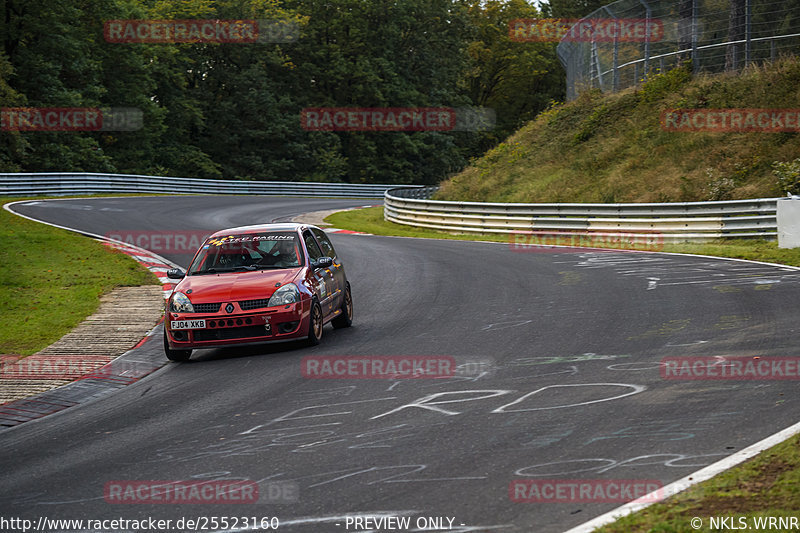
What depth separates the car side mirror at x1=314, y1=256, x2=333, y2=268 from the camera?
1141 centimetres

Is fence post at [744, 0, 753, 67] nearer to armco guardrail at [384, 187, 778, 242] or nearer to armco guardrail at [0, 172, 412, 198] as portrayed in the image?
armco guardrail at [384, 187, 778, 242]

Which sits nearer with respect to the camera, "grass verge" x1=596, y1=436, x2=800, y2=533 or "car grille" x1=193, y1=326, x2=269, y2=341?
"grass verge" x1=596, y1=436, x2=800, y2=533

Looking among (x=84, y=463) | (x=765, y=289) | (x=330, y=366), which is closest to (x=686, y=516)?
(x=84, y=463)

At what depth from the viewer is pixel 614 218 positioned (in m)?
23.6

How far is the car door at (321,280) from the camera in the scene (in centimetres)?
1133

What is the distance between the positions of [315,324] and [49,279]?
878cm

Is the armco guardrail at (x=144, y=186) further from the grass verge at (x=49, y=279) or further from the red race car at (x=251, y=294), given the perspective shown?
the red race car at (x=251, y=294)

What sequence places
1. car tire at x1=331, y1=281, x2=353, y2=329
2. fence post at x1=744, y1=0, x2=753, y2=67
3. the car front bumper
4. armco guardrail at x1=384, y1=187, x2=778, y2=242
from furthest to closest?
fence post at x1=744, y1=0, x2=753, y2=67 < armco guardrail at x1=384, y1=187, x2=778, y2=242 < car tire at x1=331, y1=281, x2=353, y2=329 < the car front bumper

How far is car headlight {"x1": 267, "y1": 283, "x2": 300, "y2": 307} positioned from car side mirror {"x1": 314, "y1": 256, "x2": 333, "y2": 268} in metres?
0.78

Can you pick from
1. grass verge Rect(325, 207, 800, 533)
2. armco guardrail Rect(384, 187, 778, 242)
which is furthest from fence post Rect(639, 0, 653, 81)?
grass verge Rect(325, 207, 800, 533)

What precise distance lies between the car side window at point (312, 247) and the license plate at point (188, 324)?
6.58 feet

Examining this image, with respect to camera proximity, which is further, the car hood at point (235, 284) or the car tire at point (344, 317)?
the car tire at point (344, 317)

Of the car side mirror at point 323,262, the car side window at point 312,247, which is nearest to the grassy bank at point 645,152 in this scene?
the car side window at point 312,247

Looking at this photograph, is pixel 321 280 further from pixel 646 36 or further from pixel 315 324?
pixel 646 36
